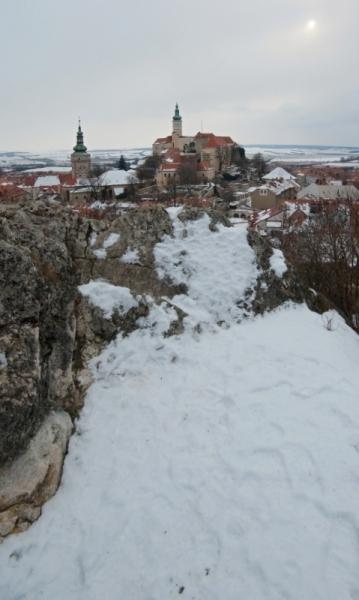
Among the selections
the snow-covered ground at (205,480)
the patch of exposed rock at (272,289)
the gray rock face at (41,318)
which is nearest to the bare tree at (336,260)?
the patch of exposed rock at (272,289)

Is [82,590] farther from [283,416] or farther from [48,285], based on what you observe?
[48,285]

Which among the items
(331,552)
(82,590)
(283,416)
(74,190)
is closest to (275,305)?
(283,416)

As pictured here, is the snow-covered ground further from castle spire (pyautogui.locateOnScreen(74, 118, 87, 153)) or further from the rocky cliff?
castle spire (pyautogui.locateOnScreen(74, 118, 87, 153))

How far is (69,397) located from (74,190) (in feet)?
211

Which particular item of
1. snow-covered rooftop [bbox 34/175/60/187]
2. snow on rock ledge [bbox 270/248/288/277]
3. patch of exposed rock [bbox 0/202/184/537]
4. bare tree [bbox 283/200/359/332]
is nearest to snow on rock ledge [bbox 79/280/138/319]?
patch of exposed rock [bbox 0/202/184/537]

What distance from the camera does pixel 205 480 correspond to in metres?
4.87

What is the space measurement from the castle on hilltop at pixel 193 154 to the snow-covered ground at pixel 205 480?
60.4 m

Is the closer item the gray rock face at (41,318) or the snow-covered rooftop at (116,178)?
the gray rock face at (41,318)

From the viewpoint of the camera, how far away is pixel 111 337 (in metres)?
7.21

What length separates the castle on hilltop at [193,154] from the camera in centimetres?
7344

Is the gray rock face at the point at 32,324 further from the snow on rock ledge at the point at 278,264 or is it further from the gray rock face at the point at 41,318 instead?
the snow on rock ledge at the point at 278,264

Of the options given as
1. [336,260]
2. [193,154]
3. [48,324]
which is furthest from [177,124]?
[48,324]

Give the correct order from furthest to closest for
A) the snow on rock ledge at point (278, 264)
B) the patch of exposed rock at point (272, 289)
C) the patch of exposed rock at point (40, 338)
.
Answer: the snow on rock ledge at point (278, 264), the patch of exposed rock at point (272, 289), the patch of exposed rock at point (40, 338)

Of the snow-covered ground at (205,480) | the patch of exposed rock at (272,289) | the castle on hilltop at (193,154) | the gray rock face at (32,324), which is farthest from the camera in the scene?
the castle on hilltop at (193,154)
